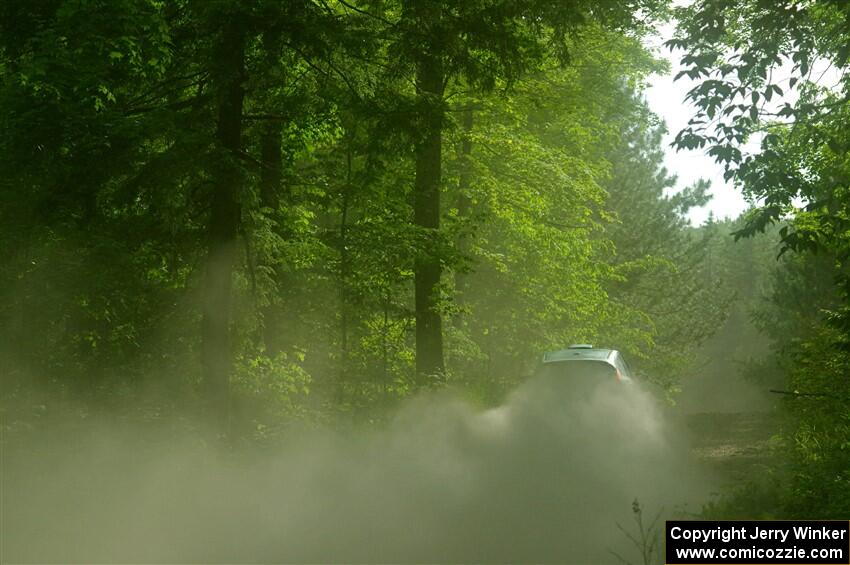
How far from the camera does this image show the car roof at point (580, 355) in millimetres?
17844

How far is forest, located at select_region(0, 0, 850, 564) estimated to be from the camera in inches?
429

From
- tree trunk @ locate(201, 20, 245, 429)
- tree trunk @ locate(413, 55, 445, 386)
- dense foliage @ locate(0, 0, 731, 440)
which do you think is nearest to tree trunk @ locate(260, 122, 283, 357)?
dense foliage @ locate(0, 0, 731, 440)

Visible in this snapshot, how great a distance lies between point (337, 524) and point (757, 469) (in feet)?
23.9

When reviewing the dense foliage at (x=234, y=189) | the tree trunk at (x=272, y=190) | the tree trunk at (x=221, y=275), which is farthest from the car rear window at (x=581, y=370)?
the tree trunk at (x=221, y=275)

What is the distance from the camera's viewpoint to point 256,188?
13.8m

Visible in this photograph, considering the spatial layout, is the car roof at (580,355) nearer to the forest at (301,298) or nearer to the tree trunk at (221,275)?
the forest at (301,298)

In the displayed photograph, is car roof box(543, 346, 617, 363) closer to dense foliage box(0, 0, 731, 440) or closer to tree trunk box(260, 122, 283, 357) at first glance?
dense foliage box(0, 0, 731, 440)

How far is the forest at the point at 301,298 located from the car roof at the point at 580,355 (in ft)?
2.75

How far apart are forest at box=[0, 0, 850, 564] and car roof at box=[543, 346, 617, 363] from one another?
2.75ft

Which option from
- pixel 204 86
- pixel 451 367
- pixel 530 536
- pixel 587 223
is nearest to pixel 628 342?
pixel 587 223

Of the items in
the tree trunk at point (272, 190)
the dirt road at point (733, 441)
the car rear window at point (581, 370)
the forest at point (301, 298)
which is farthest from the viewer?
the car rear window at point (581, 370)

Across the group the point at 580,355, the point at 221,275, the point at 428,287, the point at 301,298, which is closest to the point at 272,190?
the point at 221,275

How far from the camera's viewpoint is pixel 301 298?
18500mm

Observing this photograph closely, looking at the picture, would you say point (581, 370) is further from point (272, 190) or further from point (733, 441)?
point (272, 190)
